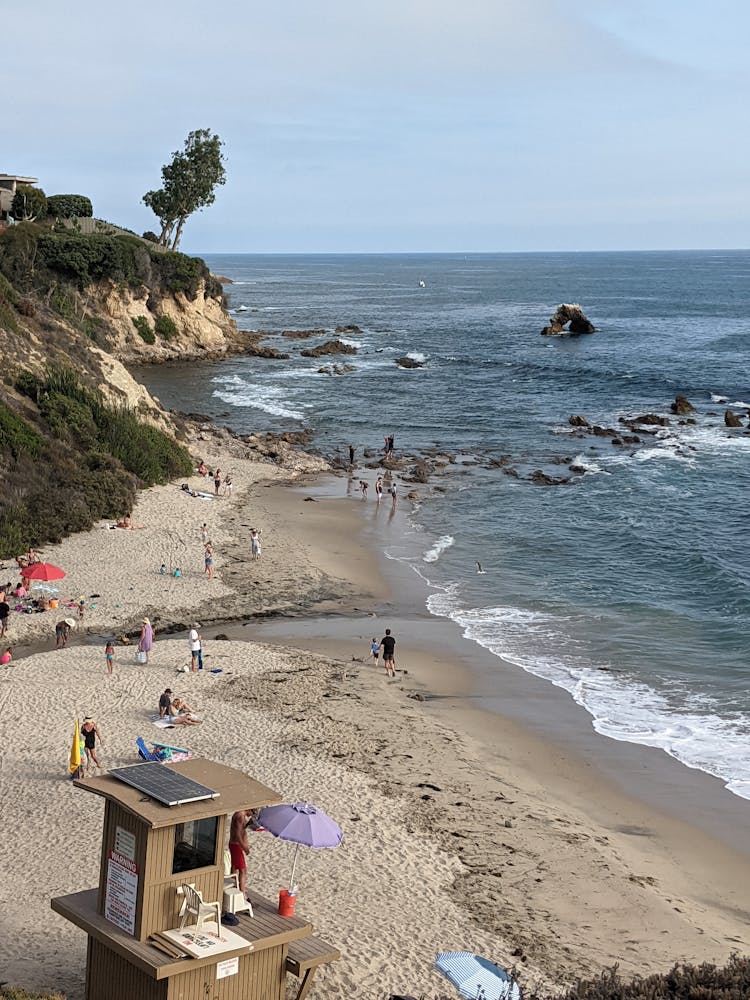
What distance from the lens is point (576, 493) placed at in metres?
42.3

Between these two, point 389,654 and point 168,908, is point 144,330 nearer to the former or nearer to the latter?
point 389,654

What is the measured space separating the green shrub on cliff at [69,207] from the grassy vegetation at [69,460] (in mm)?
47086

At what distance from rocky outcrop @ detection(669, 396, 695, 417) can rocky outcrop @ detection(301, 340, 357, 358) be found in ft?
98.2

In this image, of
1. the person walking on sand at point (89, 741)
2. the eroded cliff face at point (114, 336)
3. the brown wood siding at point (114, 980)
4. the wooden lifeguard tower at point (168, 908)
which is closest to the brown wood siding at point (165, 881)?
the wooden lifeguard tower at point (168, 908)

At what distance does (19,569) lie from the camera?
28594mm

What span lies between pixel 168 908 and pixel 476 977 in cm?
414

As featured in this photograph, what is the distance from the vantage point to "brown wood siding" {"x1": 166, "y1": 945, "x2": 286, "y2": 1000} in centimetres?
1042

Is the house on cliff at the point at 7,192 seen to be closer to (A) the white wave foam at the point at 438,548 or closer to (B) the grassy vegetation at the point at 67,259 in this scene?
(B) the grassy vegetation at the point at 67,259

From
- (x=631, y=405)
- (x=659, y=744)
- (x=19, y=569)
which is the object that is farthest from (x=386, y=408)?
(x=659, y=744)

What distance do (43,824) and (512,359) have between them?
70.7m

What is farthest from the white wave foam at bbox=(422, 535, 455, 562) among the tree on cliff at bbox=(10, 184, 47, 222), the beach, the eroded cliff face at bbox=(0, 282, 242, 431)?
the tree on cliff at bbox=(10, 184, 47, 222)

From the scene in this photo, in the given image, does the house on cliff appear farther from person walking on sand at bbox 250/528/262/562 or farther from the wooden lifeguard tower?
the wooden lifeguard tower

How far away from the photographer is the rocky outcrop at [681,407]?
197 feet

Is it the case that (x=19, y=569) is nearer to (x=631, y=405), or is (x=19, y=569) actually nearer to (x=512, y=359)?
(x=631, y=405)
